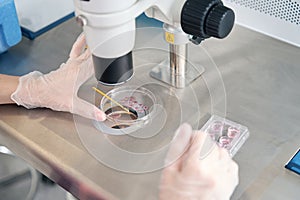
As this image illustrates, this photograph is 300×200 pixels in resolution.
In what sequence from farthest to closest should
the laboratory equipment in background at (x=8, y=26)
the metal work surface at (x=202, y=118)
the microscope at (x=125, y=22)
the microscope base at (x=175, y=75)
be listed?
the laboratory equipment in background at (x=8, y=26), the microscope base at (x=175, y=75), the metal work surface at (x=202, y=118), the microscope at (x=125, y=22)

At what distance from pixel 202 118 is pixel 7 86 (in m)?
0.53

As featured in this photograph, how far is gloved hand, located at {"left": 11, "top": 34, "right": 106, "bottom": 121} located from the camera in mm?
1113

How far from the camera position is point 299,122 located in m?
1.08

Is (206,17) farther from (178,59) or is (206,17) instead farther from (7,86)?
(7,86)

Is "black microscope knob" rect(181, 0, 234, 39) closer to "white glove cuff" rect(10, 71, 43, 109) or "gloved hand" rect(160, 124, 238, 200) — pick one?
"gloved hand" rect(160, 124, 238, 200)

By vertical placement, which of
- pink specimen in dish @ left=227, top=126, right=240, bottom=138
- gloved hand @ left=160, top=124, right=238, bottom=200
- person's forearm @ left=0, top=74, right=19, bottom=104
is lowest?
person's forearm @ left=0, top=74, right=19, bottom=104

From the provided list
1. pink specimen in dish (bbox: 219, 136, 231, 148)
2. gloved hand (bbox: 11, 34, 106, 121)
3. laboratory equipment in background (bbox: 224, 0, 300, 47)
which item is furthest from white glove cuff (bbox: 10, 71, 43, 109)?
laboratory equipment in background (bbox: 224, 0, 300, 47)

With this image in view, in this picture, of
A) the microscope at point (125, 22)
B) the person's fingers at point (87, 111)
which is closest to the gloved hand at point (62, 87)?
the person's fingers at point (87, 111)

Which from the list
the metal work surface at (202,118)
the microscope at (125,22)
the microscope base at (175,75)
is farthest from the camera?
the microscope base at (175,75)

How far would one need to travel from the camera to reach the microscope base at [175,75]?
3.88ft

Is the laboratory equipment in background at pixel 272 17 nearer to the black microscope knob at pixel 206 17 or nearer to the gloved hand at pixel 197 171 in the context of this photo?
the black microscope knob at pixel 206 17

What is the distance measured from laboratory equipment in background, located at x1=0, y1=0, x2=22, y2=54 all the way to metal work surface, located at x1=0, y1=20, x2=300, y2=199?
49 mm

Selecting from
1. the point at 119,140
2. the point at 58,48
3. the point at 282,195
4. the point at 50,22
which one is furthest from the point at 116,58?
the point at 50,22

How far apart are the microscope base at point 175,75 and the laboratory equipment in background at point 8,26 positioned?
0.46 m
